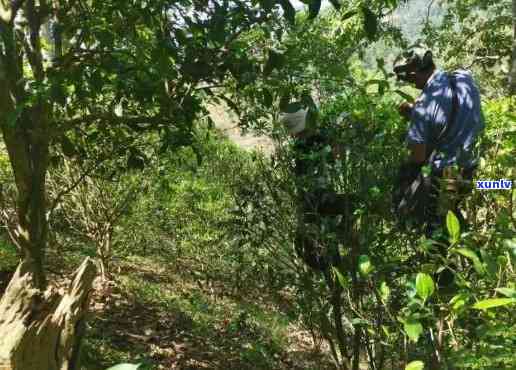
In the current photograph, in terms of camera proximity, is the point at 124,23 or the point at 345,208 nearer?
the point at 345,208

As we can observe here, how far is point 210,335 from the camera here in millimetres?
5324

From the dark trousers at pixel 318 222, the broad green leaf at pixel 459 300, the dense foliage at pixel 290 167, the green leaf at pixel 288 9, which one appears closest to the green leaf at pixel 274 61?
the dense foliage at pixel 290 167

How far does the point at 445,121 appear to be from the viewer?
7.84 ft

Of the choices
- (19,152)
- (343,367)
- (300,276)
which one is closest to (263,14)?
(300,276)

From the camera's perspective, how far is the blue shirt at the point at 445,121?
2361mm

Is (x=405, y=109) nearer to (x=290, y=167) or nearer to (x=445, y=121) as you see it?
(x=445, y=121)

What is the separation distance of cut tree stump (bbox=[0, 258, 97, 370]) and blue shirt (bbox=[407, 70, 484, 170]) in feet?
5.21

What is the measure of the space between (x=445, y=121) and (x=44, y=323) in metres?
1.91

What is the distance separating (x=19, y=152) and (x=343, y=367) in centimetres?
212

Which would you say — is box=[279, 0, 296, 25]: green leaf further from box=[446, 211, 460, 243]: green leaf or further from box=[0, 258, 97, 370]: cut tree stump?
box=[0, 258, 97, 370]: cut tree stump

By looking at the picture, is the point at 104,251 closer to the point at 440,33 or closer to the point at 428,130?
the point at 428,130

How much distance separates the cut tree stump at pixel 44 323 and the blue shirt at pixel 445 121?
5.21 feet

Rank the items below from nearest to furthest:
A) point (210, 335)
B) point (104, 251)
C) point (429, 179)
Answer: point (429, 179)
point (210, 335)
point (104, 251)

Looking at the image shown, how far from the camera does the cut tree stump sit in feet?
4.68
